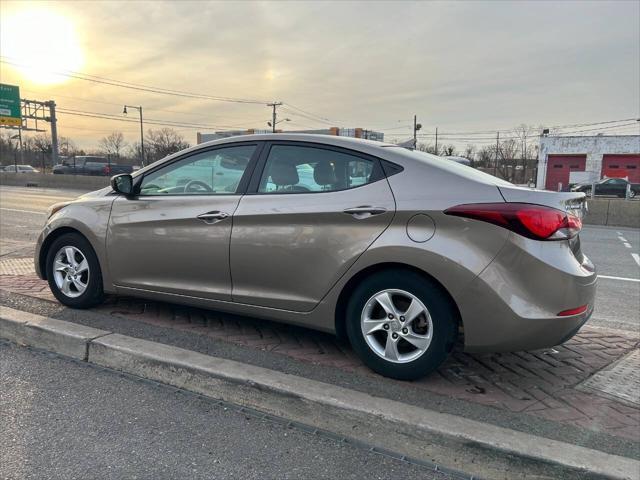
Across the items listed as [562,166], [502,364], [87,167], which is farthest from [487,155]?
[502,364]

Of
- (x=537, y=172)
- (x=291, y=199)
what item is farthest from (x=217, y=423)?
(x=537, y=172)

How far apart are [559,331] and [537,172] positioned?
50.6 metres

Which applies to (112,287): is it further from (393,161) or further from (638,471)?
(638,471)

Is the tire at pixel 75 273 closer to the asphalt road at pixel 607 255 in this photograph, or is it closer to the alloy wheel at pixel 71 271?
the alloy wheel at pixel 71 271

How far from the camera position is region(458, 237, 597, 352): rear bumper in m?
2.80

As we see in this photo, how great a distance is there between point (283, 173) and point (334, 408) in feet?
5.53

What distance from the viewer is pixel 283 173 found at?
361cm

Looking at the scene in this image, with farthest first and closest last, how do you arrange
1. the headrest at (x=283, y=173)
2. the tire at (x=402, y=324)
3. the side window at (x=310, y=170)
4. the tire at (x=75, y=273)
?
the tire at (x=75, y=273) < the headrest at (x=283, y=173) < the side window at (x=310, y=170) < the tire at (x=402, y=324)

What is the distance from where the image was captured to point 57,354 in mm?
3717

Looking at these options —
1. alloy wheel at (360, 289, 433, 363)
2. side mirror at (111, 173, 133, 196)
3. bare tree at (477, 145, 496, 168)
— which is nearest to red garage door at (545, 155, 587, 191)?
bare tree at (477, 145, 496, 168)

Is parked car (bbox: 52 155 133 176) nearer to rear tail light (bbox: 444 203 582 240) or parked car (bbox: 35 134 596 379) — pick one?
parked car (bbox: 35 134 596 379)

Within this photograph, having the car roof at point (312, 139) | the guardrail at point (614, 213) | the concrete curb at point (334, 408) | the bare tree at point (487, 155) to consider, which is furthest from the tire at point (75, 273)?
the bare tree at point (487, 155)

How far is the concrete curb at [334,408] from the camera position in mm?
2396

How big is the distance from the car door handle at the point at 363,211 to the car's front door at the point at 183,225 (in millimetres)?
937
